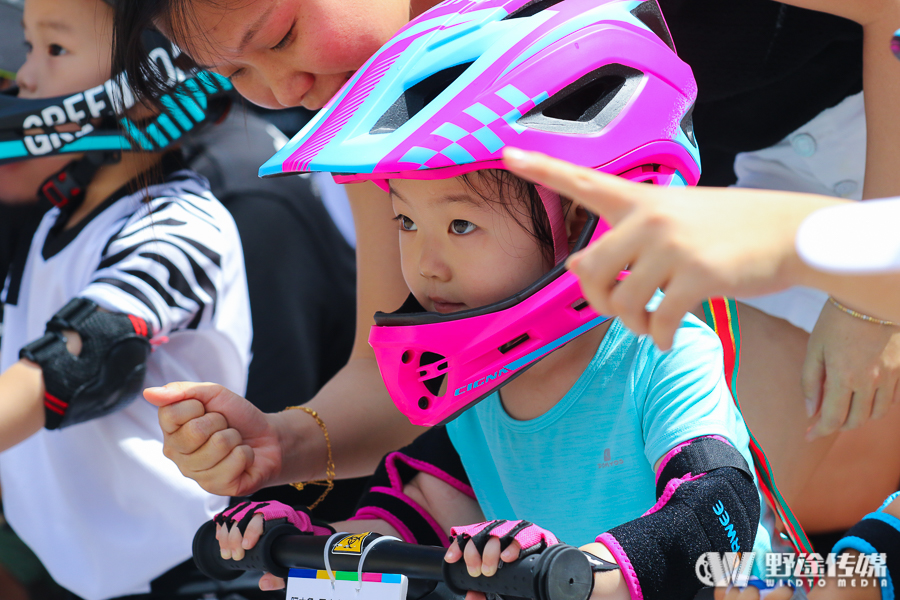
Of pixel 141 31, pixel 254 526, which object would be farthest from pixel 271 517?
pixel 141 31

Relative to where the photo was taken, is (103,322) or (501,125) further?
(103,322)

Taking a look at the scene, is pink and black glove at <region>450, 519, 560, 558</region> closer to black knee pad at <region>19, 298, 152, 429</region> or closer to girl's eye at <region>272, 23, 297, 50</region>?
girl's eye at <region>272, 23, 297, 50</region>

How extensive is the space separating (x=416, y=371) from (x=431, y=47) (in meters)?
0.41

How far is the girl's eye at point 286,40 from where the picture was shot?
3.92 feet

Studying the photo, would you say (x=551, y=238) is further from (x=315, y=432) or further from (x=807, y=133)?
(x=807, y=133)

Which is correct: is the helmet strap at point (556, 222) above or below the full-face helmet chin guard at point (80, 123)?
above

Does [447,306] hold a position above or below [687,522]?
above

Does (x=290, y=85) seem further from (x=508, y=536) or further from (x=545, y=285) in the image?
(x=508, y=536)

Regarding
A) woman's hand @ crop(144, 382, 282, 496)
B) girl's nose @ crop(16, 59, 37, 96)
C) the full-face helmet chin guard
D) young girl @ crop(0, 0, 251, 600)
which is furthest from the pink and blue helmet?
girl's nose @ crop(16, 59, 37, 96)

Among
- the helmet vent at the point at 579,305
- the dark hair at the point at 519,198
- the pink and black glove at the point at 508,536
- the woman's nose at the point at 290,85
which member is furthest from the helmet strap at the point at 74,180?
the pink and black glove at the point at 508,536

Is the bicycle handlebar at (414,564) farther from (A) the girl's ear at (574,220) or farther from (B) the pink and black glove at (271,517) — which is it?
(A) the girl's ear at (574,220)

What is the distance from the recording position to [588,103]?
107cm

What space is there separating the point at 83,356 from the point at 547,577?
52.9 inches

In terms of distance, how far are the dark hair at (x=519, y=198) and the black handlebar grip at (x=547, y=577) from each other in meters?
0.39
